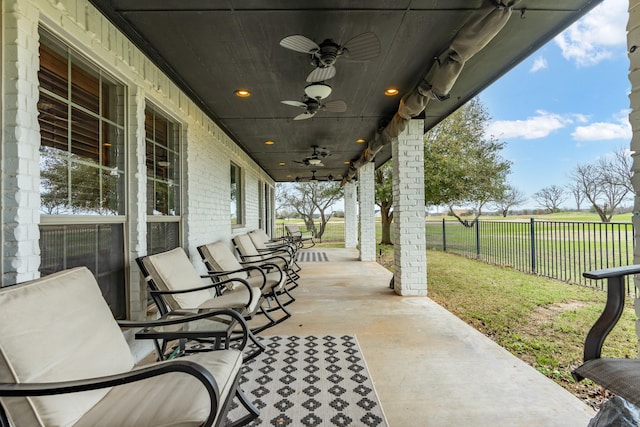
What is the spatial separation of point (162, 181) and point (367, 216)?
5.49 metres

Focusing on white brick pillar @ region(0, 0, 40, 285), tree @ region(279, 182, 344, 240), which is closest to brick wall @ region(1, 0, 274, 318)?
white brick pillar @ region(0, 0, 40, 285)

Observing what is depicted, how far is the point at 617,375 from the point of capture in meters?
1.14

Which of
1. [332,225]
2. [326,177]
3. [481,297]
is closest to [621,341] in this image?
[481,297]

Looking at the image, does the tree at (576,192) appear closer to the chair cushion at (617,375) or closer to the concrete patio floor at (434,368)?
the concrete patio floor at (434,368)

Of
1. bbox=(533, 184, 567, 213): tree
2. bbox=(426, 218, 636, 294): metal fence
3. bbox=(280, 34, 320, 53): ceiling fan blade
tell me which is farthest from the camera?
bbox=(533, 184, 567, 213): tree

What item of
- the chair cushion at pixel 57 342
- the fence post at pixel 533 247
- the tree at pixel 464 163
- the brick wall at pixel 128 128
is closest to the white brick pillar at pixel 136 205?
the brick wall at pixel 128 128

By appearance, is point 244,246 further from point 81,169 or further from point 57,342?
point 57,342

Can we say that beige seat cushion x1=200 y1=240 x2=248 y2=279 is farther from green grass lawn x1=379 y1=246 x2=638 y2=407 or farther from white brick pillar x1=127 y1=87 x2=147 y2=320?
green grass lawn x1=379 y1=246 x2=638 y2=407

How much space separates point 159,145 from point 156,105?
38 cm

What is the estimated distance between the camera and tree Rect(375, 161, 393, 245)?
35.1 feet

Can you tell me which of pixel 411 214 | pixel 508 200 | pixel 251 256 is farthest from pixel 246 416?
pixel 508 200

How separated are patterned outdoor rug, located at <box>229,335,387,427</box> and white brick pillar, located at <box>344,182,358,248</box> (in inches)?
325

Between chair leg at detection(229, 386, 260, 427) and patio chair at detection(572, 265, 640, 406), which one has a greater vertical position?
patio chair at detection(572, 265, 640, 406)

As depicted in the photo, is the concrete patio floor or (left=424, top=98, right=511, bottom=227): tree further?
(left=424, top=98, right=511, bottom=227): tree
